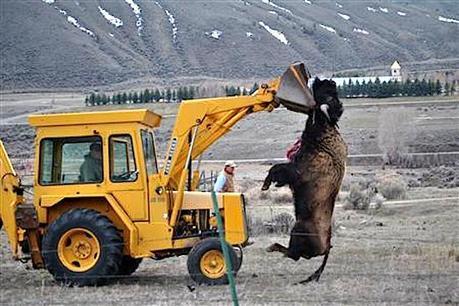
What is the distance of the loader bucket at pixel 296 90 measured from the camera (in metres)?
12.4

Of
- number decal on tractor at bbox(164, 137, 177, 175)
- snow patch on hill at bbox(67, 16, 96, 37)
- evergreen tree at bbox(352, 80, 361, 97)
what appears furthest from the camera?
snow patch on hill at bbox(67, 16, 96, 37)

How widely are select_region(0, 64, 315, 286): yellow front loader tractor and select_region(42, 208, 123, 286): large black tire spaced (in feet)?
0.04

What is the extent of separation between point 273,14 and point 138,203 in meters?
166

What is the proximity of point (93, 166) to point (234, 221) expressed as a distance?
2.04 m

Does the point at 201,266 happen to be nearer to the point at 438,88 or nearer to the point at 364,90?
the point at 438,88

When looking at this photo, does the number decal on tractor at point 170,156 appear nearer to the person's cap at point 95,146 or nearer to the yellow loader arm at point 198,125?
the yellow loader arm at point 198,125

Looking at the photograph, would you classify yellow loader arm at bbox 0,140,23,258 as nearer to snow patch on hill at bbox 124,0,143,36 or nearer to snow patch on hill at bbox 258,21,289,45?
snow patch on hill at bbox 258,21,289,45

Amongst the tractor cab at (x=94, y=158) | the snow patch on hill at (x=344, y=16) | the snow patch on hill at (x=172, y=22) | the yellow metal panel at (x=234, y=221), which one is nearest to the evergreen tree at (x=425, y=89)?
the yellow metal panel at (x=234, y=221)

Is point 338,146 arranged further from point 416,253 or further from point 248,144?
point 248,144

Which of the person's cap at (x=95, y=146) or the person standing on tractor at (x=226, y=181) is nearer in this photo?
the person's cap at (x=95, y=146)

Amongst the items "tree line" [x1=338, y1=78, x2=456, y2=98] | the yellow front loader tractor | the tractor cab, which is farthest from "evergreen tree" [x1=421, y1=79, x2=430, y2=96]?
the tractor cab

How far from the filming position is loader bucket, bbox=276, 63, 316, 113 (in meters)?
12.4

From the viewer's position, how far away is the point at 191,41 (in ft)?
487

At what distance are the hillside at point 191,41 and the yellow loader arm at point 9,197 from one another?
10085 cm
